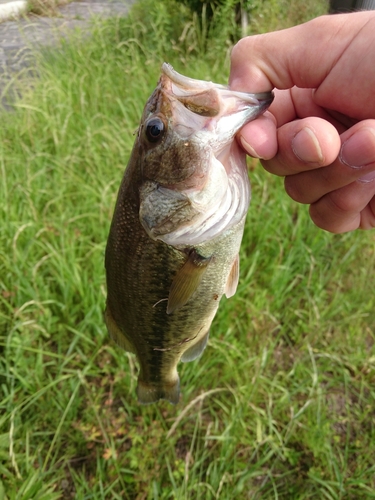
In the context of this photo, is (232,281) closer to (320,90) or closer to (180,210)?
(180,210)

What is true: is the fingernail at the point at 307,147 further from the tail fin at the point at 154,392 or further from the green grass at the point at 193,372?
the green grass at the point at 193,372

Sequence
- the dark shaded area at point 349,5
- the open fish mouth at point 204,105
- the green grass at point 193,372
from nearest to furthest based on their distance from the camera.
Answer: the open fish mouth at point 204,105 → the green grass at point 193,372 → the dark shaded area at point 349,5

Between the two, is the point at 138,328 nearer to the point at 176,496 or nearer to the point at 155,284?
the point at 155,284

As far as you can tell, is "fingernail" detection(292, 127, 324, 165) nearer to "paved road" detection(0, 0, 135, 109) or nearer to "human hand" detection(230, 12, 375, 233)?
"human hand" detection(230, 12, 375, 233)

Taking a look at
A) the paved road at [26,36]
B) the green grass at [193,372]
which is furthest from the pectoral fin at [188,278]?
the paved road at [26,36]

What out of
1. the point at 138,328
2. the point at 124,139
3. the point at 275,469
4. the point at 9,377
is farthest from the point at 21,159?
the point at 275,469

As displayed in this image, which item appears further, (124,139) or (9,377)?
(124,139)
